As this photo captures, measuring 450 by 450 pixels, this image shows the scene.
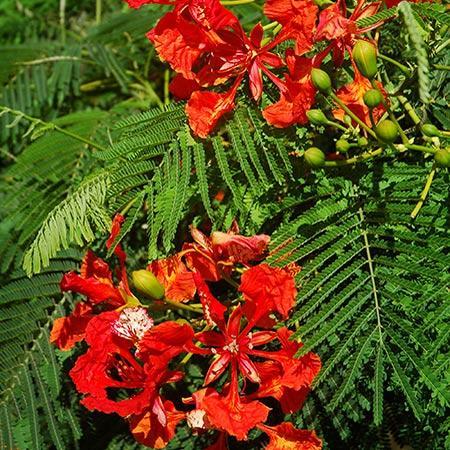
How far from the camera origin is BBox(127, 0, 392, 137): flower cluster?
3.79 feet

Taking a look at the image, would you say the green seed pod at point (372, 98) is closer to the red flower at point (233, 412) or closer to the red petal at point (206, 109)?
the red petal at point (206, 109)

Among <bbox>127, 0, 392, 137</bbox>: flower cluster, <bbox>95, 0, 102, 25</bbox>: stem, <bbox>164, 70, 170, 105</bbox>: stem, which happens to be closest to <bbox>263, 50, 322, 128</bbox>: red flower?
<bbox>127, 0, 392, 137</bbox>: flower cluster

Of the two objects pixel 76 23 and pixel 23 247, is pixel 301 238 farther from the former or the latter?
pixel 76 23

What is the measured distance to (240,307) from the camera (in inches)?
45.3

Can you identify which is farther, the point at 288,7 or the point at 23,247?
the point at 23,247

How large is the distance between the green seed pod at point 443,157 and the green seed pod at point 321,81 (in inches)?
6.5

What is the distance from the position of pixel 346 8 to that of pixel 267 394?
1.79 feet

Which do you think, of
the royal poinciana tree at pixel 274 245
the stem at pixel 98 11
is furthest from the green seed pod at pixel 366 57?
the stem at pixel 98 11

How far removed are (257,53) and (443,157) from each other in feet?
1.09

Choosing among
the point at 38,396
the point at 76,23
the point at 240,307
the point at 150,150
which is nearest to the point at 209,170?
the point at 150,150

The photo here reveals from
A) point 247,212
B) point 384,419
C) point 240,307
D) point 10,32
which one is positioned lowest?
point 384,419

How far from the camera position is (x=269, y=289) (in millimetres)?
1101

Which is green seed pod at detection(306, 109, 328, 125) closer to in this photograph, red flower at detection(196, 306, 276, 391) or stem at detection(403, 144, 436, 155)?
stem at detection(403, 144, 436, 155)

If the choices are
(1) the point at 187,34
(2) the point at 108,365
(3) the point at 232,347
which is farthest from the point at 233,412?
(1) the point at 187,34
